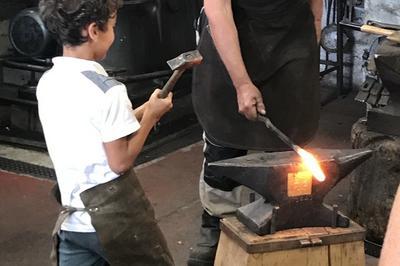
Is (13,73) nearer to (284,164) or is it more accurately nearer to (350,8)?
(350,8)

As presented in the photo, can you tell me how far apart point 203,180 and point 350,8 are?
9.23 ft

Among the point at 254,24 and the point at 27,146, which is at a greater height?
the point at 254,24

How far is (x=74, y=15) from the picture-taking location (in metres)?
1.71

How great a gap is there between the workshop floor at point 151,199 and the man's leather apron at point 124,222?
92cm

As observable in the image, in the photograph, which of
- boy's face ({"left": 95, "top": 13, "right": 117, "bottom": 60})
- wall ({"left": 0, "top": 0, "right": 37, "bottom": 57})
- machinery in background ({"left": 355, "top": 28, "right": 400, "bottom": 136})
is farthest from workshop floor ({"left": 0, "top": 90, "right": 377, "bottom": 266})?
boy's face ({"left": 95, "top": 13, "right": 117, "bottom": 60})

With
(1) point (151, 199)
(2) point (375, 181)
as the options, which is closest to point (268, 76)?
(2) point (375, 181)

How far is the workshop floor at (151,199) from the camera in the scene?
9.60 ft

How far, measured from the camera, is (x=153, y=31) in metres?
4.30

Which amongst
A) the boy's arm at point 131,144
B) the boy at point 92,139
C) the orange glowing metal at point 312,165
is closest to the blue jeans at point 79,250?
the boy at point 92,139

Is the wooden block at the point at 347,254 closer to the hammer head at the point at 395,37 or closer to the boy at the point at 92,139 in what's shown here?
the boy at the point at 92,139

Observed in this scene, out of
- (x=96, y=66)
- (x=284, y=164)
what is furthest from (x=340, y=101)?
(x=96, y=66)

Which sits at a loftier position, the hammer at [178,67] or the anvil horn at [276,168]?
the hammer at [178,67]

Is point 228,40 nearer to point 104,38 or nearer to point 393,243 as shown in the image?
point 104,38

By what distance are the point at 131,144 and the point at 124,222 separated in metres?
0.21
